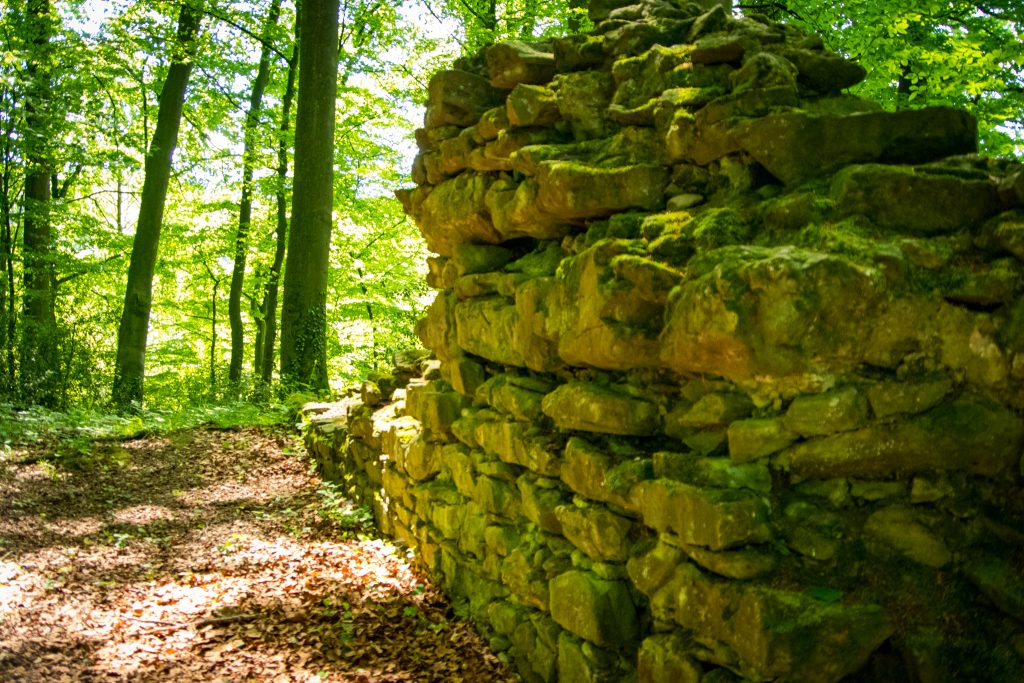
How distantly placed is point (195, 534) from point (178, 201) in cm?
1576

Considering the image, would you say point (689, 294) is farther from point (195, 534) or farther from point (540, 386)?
point (195, 534)

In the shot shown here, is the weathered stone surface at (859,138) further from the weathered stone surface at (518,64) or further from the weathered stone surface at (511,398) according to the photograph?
the weathered stone surface at (518,64)

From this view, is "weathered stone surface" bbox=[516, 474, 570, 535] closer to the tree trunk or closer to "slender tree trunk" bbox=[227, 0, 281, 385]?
the tree trunk

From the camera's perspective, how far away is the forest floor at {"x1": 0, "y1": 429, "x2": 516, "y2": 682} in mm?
4320

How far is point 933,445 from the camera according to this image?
2705 millimetres

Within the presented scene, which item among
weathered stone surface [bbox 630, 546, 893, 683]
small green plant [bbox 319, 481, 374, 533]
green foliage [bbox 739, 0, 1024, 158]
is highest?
green foliage [bbox 739, 0, 1024, 158]

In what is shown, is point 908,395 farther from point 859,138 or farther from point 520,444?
point 520,444

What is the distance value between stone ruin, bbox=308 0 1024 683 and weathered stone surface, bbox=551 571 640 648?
0.01 metres

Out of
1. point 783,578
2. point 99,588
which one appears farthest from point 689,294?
point 99,588

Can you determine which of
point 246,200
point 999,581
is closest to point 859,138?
point 999,581

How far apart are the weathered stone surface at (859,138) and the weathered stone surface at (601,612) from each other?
212 cm

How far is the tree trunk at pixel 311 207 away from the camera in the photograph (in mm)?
11625

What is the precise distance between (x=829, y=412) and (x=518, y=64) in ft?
11.0

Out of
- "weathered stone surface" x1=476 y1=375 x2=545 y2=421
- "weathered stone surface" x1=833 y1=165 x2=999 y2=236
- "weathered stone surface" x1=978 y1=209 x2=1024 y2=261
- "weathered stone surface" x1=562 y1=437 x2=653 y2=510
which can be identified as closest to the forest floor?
"weathered stone surface" x1=562 y1=437 x2=653 y2=510
